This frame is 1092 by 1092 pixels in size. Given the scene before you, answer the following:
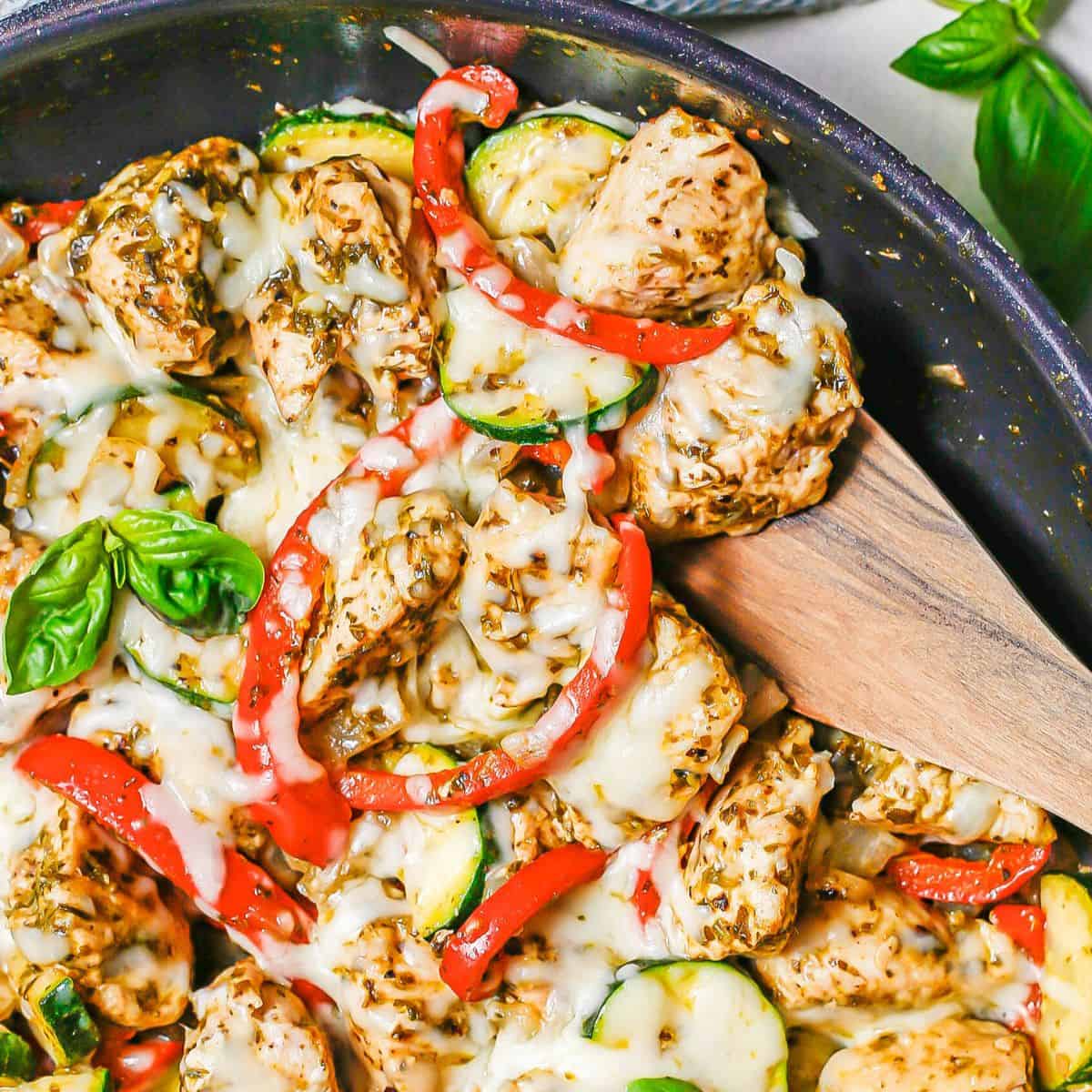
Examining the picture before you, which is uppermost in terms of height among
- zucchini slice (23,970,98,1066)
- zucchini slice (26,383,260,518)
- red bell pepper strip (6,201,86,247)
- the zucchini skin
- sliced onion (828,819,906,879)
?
the zucchini skin

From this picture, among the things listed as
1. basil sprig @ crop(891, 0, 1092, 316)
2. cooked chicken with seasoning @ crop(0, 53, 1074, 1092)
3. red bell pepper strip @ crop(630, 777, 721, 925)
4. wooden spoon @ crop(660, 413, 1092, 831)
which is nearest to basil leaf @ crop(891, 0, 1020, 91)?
basil sprig @ crop(891, 0, 1092, 316)

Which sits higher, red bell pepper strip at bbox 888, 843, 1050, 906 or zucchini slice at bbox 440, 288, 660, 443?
zucchini slice at bbox 440, 288, 660, 443

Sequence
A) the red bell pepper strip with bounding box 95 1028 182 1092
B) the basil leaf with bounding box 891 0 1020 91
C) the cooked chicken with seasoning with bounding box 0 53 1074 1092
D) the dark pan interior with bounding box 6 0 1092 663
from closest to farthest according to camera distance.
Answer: the dark pan interior with bounding box 6 0 1092 663 → the cooked chicken with seasoning with bounding box 0 53 1074 1092 → the red bell pepper strip with bounding box 95 1028 182 1092 → the basil leaf with bounding box 891 0 1020 91

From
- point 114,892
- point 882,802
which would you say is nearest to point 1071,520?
point 882,802

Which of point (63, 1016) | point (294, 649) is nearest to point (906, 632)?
point (294, 649)

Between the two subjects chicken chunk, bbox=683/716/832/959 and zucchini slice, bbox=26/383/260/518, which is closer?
chicken chunk, bbox=683/716/832/959

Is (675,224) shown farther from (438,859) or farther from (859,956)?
(859,956)

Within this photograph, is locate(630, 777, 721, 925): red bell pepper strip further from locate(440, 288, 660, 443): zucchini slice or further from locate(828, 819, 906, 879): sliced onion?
locate(440, 288, 660, 443): zucchini slice

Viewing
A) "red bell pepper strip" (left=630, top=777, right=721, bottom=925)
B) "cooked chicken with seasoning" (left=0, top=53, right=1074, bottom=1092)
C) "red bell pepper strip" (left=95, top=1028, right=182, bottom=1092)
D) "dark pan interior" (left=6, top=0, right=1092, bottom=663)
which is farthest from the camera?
"red bell pepper strip" (left=95, top=1028, right=182, bottom=1092)

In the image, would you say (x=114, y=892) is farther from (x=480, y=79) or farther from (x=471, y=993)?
(x=480, y=79)
